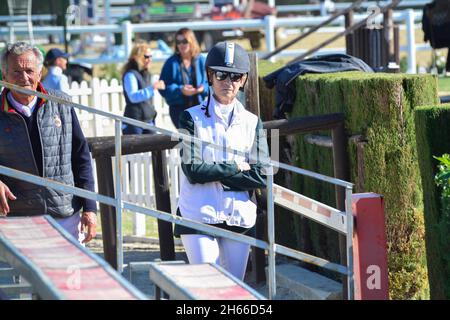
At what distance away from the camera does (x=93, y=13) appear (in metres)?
34.6

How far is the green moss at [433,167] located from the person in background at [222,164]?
3.68 feet

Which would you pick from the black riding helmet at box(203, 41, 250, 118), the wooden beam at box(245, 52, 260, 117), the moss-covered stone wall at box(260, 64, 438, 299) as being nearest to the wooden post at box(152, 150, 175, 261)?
the wooden beam at box(245, 52, 260, 117)

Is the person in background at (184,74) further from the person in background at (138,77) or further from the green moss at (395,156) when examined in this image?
the green moss at (395,156)

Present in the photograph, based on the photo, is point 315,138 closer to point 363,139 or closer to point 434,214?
point 363,139

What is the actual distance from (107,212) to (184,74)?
14.3ft

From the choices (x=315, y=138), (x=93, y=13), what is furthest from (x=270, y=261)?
(x=93, y=13)

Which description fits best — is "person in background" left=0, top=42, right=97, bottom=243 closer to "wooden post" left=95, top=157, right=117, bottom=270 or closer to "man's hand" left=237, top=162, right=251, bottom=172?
"man's hand" left=237, top=162, right=251, bottom=172

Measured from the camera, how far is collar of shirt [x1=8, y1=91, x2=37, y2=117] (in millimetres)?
5484

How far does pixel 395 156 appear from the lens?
7086mm

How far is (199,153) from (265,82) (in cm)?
306

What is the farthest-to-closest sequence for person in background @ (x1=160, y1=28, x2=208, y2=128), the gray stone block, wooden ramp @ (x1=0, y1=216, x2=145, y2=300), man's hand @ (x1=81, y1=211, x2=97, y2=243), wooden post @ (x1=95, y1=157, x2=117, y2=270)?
person in background @ (x1=160, y1=28, x2=208, y2=128), the gray stone block, wooden post @ (x1=95, y1=157, x2=117, y2=270), man's hand @ (x1=81, y1=211, x2=97, y2=243), wooden ramp @ (x1=0, y1=216, x2=145, y2=300)

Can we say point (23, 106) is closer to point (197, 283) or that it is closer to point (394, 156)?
point (197, 283)

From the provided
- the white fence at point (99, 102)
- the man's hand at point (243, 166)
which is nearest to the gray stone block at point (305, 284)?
the man's hand at point (243, 166)

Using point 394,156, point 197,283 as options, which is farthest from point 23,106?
point 394,156
